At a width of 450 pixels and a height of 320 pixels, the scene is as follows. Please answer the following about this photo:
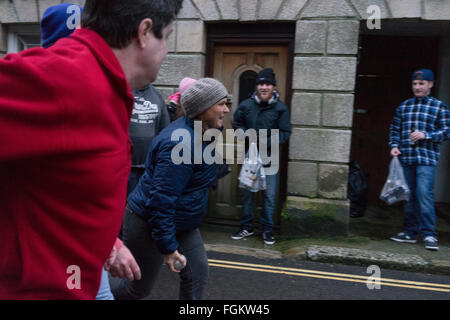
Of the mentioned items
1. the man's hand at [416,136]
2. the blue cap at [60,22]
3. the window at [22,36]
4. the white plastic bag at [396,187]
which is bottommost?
the white plastic bag at [396,187]

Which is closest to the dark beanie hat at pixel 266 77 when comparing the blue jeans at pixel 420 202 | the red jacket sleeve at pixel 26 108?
the blue jeans at pixel 420 202

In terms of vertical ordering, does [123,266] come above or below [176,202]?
below

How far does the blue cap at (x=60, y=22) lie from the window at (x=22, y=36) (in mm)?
6086

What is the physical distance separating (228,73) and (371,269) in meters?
3.63

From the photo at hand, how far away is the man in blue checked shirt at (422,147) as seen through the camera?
5.50m

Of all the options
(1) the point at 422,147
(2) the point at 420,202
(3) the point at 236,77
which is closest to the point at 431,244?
(2) the point at 420,202

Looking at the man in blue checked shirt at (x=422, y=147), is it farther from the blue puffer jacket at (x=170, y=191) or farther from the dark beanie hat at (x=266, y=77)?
the blue puffer jacket at (x=170, y=191)

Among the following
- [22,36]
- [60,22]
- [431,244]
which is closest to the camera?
[60,22]

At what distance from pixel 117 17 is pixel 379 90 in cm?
802

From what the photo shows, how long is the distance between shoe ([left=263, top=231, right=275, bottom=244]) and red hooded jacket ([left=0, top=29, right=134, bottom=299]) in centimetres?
471

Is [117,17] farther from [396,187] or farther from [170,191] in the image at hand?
[396,187]

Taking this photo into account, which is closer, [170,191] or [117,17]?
[117,17]

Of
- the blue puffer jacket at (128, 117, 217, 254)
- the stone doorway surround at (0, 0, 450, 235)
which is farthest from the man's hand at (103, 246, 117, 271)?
the stone doorway surround at (0, 0, 450, 235)

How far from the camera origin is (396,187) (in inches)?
217
